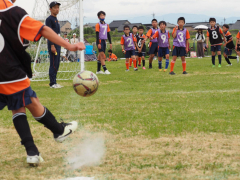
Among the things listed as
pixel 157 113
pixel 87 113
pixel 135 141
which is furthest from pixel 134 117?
pixel 135 141

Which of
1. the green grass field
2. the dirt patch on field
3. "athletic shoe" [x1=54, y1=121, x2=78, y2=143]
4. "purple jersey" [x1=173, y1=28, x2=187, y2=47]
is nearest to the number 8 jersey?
"purple jersey" [x1=173, y1=28, x2=187, y2=47]

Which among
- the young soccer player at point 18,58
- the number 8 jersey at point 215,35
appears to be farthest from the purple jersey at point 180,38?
the young soccer player at point 18,58

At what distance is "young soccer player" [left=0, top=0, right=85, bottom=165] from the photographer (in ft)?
10.4

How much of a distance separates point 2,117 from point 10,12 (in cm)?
303

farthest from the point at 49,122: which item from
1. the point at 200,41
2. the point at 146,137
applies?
the point at 200,41

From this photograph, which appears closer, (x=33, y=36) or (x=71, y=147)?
(x=33, y=36)

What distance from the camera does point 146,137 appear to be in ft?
13.8

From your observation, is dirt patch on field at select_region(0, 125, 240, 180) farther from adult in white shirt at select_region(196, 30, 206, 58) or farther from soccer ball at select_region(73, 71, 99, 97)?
adult in white shirt at select_region(196, 30, 206, 58)

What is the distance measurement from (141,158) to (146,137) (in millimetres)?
776

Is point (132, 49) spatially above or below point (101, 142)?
above

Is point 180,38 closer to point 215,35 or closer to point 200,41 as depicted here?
point 215,35

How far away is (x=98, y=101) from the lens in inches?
277

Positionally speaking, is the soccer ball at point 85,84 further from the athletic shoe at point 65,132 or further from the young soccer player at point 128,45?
the young soccer player at point 128,45

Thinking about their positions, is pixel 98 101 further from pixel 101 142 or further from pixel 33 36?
pixel 33 36
